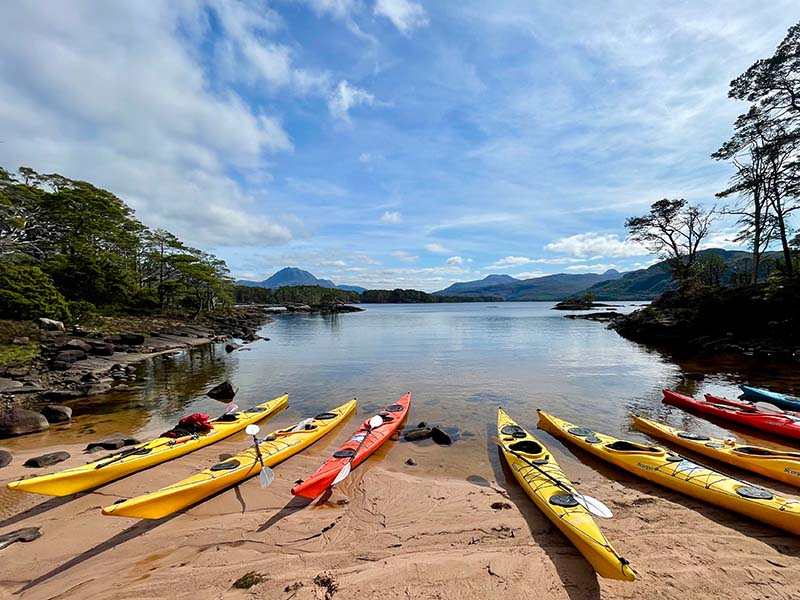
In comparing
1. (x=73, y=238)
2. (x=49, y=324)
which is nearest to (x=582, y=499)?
(x=49, y=324)

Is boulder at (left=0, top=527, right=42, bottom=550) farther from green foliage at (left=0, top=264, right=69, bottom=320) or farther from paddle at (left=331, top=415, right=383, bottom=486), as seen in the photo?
green foliage at (left=0, top=264, right=69, bottom=320)

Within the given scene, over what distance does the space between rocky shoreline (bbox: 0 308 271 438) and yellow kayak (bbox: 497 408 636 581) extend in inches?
517

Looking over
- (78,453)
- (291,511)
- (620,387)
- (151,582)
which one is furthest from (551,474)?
(620,387)

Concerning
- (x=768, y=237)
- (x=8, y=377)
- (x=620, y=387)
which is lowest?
(x=620, y=387)

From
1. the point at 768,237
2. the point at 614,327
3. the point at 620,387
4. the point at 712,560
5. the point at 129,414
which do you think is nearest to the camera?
the point at 712,560

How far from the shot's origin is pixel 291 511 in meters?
6.38

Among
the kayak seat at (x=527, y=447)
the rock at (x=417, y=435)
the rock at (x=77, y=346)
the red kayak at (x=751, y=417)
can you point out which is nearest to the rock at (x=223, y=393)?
the rock at (x=417, y=435)

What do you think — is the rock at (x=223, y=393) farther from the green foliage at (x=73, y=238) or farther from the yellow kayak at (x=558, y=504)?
the green foliage at (x=73, y=238)

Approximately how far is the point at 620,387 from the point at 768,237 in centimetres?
2254

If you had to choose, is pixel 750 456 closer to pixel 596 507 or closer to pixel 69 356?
pixel 596 507

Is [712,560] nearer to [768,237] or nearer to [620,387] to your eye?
[620,387]

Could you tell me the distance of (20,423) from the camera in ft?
32.6

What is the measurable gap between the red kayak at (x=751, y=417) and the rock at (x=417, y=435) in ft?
31.1

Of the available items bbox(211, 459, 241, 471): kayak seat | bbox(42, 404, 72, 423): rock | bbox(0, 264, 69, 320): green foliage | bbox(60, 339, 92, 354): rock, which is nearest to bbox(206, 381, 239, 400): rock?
bbox(42, 404, 72, 423): rock
